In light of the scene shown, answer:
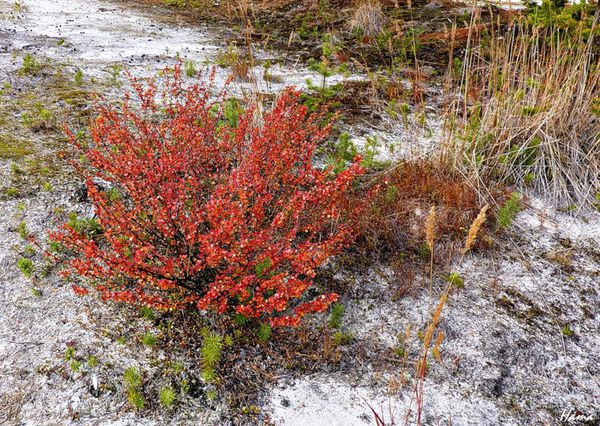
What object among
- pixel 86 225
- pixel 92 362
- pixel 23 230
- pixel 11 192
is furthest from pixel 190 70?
pixel 92 362

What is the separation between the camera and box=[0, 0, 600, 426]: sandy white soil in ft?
8.89

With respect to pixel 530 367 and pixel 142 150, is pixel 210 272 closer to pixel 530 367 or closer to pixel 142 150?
pixel 142 150

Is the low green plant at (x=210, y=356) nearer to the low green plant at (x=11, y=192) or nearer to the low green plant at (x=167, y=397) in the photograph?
the low green plant at (x=167, y=397)

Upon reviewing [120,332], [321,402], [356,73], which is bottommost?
[321,402]

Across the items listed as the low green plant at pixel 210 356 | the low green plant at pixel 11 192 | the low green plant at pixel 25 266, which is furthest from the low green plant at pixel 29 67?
the low green plant at pixel 210 356

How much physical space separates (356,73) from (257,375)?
6352mm

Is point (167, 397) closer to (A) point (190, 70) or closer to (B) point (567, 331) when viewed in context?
(B) point (567, 331)

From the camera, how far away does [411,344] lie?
3230mm

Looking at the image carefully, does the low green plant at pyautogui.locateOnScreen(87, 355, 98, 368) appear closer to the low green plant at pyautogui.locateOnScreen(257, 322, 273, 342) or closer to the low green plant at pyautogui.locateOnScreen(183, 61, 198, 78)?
the low green plant at pyautogui.locateOnScreen(257, 322, 273, 342)

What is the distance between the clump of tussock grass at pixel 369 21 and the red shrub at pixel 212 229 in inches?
256

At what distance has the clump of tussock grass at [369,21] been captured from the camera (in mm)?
9992

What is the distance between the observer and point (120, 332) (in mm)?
3066

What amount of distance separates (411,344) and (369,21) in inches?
341

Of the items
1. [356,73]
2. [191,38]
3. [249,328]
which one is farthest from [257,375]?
[191,38]
